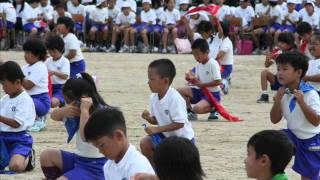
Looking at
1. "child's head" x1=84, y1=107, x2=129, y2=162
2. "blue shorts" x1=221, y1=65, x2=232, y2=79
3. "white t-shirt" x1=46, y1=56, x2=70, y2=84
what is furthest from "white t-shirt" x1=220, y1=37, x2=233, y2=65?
"child's head" x1=84, y1=107, x2=129, y2=162

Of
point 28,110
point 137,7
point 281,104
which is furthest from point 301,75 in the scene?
point 137,7

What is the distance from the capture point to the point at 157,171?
4.37 meters

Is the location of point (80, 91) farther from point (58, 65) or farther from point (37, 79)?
point (58, 65)

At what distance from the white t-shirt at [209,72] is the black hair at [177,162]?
302 inches

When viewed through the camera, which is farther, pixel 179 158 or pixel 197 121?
pixel 197 121

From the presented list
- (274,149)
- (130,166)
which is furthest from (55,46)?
(274,149)

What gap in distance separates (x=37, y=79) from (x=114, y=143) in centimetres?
628

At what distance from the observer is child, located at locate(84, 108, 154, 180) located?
4.90 meters

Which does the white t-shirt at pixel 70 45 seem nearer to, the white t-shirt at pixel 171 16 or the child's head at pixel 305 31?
the child's head at pixel 305 31

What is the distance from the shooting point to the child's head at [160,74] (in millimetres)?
7645

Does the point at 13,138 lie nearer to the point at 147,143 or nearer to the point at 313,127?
the point at 147,143

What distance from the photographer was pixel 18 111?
832 cm

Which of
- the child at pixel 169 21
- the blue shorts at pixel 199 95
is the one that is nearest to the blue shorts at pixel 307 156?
the blue shorts at pixel 199 95

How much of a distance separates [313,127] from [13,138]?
9.47 feet
